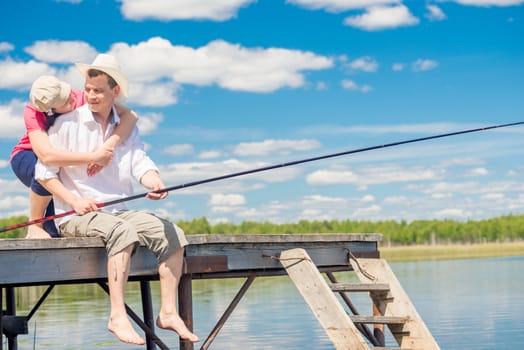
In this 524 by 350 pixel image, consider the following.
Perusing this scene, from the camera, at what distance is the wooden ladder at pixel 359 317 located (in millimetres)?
6992

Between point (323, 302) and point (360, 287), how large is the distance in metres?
0.49

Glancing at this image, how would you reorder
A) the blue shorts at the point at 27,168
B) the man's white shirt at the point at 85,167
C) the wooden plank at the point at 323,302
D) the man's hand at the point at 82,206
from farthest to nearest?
the blue shorts at the point at 27,168
the wooden plank at the point at 323,302
the man's white shirt at the point at 85,167
the man's hand at the point at 82,206

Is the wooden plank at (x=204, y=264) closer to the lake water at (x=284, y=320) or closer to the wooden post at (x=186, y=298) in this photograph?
the wooden post at (x=186, y=298)

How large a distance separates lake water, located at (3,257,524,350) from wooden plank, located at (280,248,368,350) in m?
6.16

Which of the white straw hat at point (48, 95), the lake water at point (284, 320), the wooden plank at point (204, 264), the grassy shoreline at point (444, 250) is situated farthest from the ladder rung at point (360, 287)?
the grassy shoreline at point (444, 250)

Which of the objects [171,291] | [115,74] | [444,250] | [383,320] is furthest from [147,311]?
[444,250]

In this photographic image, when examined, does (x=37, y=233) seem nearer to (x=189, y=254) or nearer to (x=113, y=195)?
(x=113, y=195)

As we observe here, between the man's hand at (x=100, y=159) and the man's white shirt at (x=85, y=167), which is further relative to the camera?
the man's white shirt at (x=85, y=167)

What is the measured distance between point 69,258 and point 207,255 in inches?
47.9

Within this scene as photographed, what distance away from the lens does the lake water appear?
15.9 m

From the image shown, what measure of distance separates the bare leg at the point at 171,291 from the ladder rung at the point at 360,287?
1734 mm

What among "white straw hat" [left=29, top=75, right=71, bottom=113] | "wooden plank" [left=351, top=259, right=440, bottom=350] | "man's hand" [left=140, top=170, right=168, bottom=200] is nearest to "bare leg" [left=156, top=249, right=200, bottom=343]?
"man's hand" [left=140, top=170, right=168, bottom=200]

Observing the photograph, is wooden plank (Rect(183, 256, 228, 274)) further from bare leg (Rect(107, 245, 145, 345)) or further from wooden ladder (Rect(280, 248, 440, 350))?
bare leg (Rect(107, 245, 145, 345))

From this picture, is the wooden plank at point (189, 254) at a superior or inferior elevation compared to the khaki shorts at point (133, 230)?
inferior
